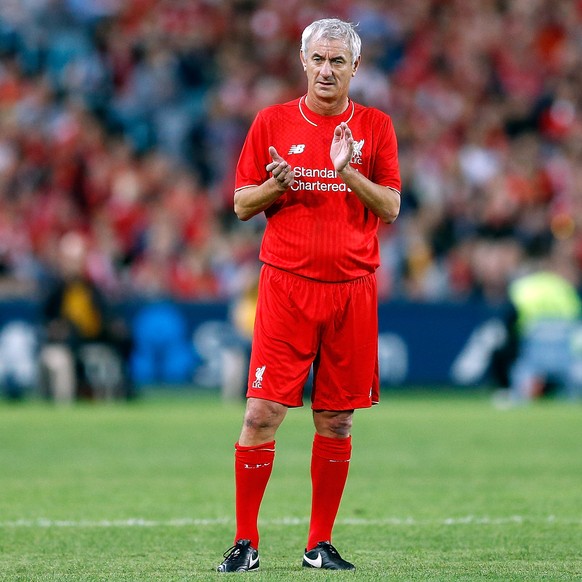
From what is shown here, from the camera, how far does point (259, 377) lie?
617 cm

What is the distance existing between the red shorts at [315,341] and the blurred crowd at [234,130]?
38.8 feet

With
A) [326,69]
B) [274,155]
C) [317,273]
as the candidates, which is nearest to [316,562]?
[317,273]

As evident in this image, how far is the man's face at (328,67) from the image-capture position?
20.1 feet

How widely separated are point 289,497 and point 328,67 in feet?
11.9

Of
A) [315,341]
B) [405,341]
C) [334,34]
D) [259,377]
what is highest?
[334,34]

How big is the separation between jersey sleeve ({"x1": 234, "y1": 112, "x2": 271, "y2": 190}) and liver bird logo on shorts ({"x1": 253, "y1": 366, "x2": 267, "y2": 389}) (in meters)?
0.82

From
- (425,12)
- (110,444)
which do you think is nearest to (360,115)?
(110,444)

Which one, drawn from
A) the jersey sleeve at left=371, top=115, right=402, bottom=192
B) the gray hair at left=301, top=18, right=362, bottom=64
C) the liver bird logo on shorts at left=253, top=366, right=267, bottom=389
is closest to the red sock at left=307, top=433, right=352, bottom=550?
the liver bird logo on shorts at left=253, top=366, right=267, bottom=389

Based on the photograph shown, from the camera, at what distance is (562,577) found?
581 centimetres

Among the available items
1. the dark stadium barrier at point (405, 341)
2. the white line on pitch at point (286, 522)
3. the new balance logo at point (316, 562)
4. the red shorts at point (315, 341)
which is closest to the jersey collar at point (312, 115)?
the red shorts at point (315, 341)

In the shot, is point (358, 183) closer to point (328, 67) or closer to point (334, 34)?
point (328, 67)

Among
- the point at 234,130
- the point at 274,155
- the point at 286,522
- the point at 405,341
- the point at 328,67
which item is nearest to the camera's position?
the point at 274,155

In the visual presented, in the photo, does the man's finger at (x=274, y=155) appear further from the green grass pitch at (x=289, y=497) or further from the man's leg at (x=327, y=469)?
the green grass pitch at (x=289, y=497)

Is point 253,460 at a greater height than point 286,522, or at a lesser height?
greater
